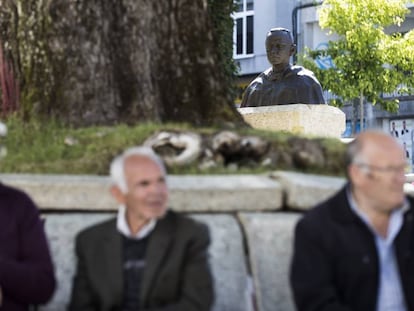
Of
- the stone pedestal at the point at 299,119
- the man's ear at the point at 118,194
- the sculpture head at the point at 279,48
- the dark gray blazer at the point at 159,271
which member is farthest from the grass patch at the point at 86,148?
the sculpture head at the point at 279,48

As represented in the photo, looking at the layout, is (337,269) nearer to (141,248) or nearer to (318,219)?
(318,219)

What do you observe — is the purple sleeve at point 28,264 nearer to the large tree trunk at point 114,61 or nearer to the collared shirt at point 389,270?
the collared shirt at point 389,270

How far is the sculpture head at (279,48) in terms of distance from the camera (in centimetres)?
1194

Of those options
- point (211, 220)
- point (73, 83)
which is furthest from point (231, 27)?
point (211, 220)

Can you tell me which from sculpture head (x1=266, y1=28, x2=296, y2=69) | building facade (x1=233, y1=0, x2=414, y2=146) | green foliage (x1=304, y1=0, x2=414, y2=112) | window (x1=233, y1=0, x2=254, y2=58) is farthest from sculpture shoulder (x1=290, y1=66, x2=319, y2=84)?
window (x1=233, y1=0, x2=254, y2=58)

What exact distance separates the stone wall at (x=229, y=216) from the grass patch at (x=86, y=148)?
31 centimetres

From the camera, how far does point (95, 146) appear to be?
549 cm

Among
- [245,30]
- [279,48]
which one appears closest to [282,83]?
[279,48]

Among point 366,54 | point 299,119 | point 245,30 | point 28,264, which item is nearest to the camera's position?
point 28,264

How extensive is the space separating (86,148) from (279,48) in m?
6.95

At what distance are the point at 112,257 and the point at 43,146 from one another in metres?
1.88

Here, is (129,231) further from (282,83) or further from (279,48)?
(279,48)

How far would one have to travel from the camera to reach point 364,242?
3.94m

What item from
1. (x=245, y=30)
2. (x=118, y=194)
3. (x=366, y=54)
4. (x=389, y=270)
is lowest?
(x=389, y=270)
